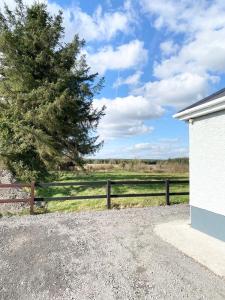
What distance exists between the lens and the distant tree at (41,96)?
703 inches

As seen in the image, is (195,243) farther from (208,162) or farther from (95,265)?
(95,265)

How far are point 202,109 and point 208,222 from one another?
274cm

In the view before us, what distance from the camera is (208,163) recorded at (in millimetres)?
8484

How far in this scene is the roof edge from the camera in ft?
24.6

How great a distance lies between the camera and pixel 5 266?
624 centimetres

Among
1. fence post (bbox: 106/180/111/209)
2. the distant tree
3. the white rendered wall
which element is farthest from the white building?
the distant tree

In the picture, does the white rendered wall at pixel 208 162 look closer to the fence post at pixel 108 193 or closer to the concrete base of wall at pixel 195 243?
the concrete base of wall at pixel 195 243

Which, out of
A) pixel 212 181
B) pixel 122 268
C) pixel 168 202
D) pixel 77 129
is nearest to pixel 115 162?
pixel 77 129

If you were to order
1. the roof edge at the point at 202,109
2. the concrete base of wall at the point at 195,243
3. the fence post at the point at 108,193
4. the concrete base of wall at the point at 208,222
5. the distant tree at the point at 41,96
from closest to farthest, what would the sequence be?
1. the concrete base of wall at the point at 195,243
2. the roof edge at the point at 202,109
3. the concrete base of wall at the point at 208,222
4. the fence post at the point at 108,193
5. the distant tree at the point at 41,96

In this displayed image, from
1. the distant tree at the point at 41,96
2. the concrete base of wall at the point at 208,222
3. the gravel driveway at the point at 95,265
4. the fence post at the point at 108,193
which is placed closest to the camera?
the gravel driveway at the point at 95,265

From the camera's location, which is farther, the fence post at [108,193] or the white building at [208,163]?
the fence post at [108,193]

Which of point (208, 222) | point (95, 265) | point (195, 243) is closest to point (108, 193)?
point (208, 222)

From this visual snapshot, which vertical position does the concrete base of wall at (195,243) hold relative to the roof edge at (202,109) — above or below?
below

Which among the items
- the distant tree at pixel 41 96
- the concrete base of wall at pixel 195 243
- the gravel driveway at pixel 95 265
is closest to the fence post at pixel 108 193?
the gravel driveway at pixel 95 265
